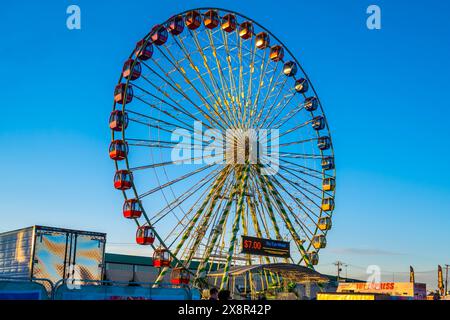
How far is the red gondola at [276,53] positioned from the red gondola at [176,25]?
24.1 feet

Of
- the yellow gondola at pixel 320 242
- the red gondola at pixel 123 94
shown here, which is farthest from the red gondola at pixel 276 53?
the yellow gondola at pixel 320 242

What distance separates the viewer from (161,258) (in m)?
32.6

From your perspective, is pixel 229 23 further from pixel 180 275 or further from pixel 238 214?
pixel 180 275

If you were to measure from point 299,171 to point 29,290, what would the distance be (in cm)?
2760

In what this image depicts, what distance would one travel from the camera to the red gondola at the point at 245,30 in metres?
38.0

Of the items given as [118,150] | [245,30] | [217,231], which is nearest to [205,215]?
[217,231]

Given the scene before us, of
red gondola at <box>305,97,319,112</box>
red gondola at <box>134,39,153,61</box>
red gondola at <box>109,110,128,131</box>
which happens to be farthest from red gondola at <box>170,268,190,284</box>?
red gondola at <box>305,97,319,112</box>

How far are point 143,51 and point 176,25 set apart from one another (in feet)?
9.79

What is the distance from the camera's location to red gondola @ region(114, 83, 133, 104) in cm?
3253

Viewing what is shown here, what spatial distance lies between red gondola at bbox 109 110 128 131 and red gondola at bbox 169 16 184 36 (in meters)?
6.35
